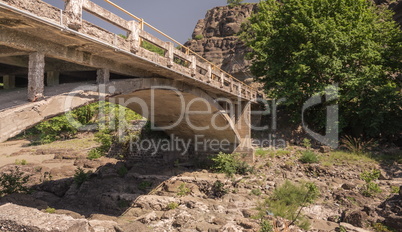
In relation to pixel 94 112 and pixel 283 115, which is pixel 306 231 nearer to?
pixel 283 115

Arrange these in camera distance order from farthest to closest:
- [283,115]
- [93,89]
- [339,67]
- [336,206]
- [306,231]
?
[283,115] → [339,67] → [336,206] → [306,231] → [93,89]

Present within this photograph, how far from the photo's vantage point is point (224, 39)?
3700 centimetres

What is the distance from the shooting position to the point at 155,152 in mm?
19422

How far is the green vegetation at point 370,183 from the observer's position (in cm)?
1167

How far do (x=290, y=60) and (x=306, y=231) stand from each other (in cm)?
1319

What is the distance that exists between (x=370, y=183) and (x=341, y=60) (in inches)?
323

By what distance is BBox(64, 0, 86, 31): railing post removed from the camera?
210 inches

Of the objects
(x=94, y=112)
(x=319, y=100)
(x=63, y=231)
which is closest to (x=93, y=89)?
(x=63, y=231)

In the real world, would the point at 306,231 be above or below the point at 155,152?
below

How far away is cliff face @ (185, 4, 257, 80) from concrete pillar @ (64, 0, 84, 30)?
2619cm

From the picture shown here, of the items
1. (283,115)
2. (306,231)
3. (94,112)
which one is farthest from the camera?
(94,112)

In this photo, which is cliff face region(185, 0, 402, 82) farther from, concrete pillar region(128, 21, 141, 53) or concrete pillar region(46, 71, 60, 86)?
concrete pillar region(46, 71, 60, 86)

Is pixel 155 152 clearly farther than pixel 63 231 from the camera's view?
Yes

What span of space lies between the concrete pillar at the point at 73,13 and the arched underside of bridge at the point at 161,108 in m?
1.68
